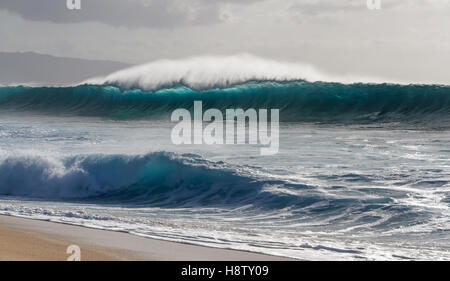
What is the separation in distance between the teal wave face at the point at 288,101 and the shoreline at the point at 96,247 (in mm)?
15913

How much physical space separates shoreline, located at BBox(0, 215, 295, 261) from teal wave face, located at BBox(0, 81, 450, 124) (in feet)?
52.2

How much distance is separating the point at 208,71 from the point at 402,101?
9.06 m

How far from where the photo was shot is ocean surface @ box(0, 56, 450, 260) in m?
6.25

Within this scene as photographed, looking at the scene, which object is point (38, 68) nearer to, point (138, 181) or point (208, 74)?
point (208, 74)

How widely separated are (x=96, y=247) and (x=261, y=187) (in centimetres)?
382

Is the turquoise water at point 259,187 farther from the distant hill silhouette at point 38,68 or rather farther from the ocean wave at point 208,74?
the distant hill silhouette at point 38,68

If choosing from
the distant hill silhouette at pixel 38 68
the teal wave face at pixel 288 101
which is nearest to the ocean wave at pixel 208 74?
the teal wave face at pixel 288 101

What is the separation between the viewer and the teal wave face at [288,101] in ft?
73.7

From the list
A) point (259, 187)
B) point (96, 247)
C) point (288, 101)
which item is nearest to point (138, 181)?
point (259, 187)

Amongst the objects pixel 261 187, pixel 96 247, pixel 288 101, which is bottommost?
pixel 96 247

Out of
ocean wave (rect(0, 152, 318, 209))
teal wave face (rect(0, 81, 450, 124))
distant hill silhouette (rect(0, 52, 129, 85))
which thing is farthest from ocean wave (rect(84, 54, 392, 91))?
distant hill silhouette (rect(0, 52, 129, 85))

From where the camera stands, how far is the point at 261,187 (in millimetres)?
8781

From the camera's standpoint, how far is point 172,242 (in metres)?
5.75
